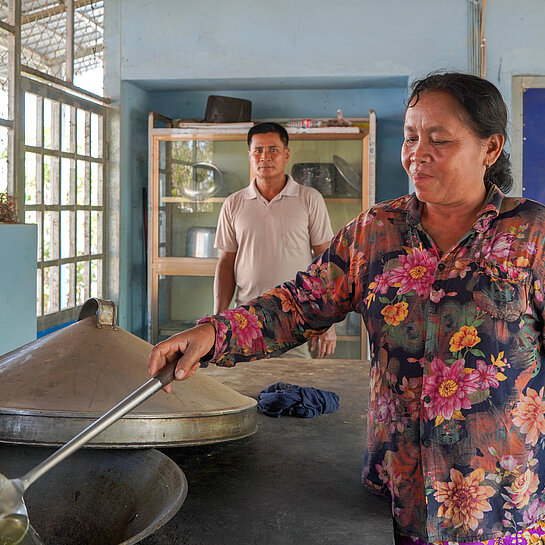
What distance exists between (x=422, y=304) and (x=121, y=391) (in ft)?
1.87

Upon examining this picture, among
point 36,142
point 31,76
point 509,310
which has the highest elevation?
point 31,76

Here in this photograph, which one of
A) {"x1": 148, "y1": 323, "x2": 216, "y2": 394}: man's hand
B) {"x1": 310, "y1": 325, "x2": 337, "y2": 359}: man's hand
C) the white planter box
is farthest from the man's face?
{"x1": 148, "y1": 323, "x2": 216, "y2": 394}: man's hand

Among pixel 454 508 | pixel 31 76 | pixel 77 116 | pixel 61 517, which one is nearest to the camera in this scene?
pixel 454 508

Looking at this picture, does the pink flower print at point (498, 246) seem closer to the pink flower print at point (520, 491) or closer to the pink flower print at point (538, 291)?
the pink flower print at point (538, 291)

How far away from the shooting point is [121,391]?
1290 millimetres

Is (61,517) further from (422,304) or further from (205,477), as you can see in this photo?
(422,304)

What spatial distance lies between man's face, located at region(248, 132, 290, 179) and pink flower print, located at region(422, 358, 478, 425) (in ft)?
7.04

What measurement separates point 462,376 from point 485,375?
0.12ft

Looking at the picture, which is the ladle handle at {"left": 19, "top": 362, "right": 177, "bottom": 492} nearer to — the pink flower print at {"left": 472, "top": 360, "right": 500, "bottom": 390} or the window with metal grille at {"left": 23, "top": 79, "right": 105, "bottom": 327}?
the pink flower print at {"left": 472, "top": 360, "right": 500, "bottom": 390}

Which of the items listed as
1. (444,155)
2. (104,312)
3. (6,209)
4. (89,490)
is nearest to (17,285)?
(6,209)

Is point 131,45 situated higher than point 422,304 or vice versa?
point 131,45

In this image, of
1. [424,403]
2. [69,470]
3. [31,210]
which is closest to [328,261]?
[424,403]

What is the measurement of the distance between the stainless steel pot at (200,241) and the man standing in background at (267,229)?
135cm

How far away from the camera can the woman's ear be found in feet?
4.23
